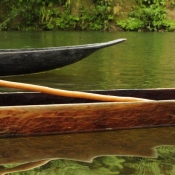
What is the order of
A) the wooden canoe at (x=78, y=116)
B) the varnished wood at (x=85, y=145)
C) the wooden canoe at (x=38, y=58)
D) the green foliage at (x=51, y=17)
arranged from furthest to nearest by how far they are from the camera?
the green foliage at (x=51, y=17), the wooden canoe at (x=38, y=58), the wooden canoe at (x=78, y=116), the varnished wood at (x=85, y=145)

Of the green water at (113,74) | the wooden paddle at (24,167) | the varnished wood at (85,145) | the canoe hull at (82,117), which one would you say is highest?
the canoe hull at (82,117)

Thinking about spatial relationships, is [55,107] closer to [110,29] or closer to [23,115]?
[23,115]

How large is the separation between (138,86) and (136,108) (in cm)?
309

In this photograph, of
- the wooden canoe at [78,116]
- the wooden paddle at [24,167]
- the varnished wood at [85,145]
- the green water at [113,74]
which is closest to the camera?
the wooden paddle at [24,167]

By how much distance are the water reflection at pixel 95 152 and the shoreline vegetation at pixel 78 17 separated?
843 inches

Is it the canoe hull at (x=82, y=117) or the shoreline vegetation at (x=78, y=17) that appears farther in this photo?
the shoreline vegetation at (x=78, y=17)

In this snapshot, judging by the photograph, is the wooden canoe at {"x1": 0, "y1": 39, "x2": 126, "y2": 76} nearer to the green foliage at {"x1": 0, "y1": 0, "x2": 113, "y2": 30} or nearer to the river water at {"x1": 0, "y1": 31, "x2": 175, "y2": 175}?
the river water at {"x1": 0, "y1": 31, "x2": 175, "y2": 175}

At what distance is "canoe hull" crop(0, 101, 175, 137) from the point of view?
3.73m

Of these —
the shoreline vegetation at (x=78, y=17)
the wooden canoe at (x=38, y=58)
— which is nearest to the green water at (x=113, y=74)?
the wooden canoe at (x=38, y=58)

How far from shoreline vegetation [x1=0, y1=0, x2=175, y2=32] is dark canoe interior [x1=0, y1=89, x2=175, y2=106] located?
2039 cm

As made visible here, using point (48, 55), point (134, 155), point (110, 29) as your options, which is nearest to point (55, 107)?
point (134, 155)

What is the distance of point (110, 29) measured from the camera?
82.4 feet

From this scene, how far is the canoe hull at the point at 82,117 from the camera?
373cm

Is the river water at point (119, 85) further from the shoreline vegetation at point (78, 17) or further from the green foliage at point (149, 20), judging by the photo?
the shoreline vegetation at point (78, 17)
